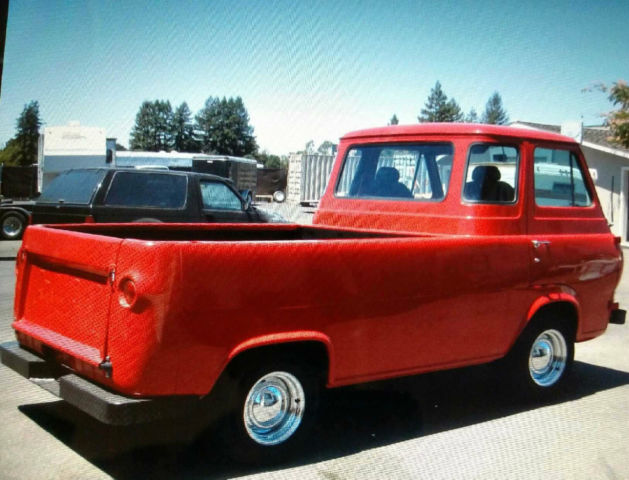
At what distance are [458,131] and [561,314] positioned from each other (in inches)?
64.9

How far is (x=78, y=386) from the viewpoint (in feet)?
11.5

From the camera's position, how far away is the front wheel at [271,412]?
12.1 ft

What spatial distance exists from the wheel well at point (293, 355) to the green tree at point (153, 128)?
117 m

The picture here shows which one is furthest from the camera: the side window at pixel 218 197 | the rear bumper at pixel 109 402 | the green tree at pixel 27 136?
the green tree at pixel 27 136

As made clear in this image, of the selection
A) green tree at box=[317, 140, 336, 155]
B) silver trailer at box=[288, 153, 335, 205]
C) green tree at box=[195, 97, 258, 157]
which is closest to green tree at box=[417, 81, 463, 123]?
green tree at box=[195, 97, 258, 157]

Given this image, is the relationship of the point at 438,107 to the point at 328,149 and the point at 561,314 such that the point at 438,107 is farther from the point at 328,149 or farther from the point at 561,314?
the point at 561,314

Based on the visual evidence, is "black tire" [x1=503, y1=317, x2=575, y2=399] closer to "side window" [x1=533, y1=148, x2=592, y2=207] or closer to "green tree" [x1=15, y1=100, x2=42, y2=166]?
"side window" [x1=533, y1=148, x2=592, y2=207]

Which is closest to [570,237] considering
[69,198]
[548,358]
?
[548,358]

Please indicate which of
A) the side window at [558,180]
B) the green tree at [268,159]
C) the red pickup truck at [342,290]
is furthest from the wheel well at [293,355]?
the green tree at [268,159]

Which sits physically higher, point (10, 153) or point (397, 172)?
point (10, 153)

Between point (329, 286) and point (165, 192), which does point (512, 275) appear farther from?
point (165, 192)

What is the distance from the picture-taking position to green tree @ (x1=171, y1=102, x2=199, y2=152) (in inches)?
4764

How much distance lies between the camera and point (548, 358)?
5.62m

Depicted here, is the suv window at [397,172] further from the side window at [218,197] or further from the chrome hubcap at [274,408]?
A: the side window at [218,197]
